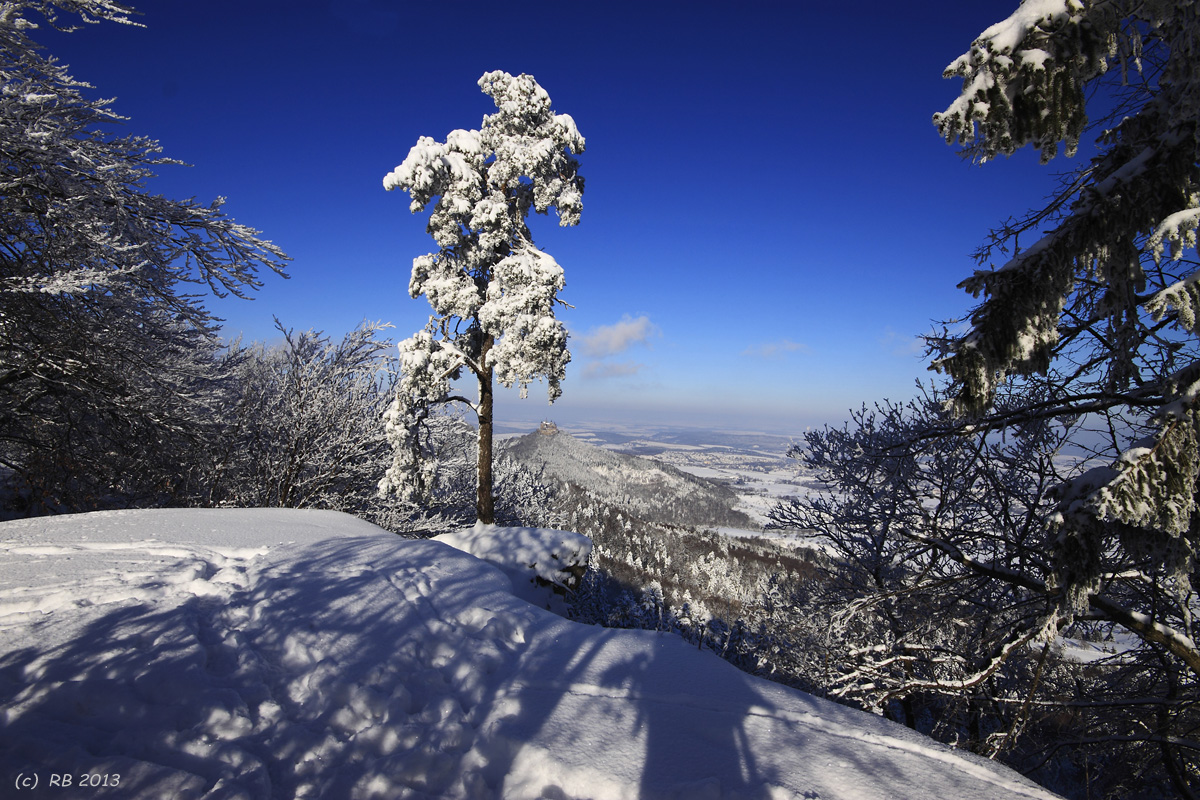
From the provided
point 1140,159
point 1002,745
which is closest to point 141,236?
point 1140,159

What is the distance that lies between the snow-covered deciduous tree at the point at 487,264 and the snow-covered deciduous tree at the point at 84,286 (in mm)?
3402

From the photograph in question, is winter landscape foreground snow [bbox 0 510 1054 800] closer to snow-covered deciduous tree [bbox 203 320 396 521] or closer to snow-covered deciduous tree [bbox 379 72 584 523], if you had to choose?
snow-covered deciduous tree [bbox 379 72 584 523]

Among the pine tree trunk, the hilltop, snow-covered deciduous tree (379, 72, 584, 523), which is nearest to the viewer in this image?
snow-covered deciduous tree (379, 72, 584, 523)

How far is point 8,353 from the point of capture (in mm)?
6371

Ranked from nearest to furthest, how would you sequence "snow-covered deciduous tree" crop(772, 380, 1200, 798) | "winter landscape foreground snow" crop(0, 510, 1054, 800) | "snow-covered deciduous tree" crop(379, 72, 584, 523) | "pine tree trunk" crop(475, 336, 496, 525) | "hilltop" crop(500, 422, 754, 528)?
"winter landscape foreground snow" crop(0, 510, 1054, 800) < "snow-covered deciduous tree" crop(772, 380, 1200, 798) < "snow-covered deciduous tree" crop(379, 72, 584, 523) < "pine tree trunk" crop(475, 336, 496, 525) < "hilltop" crop(500, 422, 754, 528)

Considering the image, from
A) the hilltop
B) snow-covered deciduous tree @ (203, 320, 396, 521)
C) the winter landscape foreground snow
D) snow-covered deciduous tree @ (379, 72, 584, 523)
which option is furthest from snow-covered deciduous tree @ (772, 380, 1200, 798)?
the hilltop

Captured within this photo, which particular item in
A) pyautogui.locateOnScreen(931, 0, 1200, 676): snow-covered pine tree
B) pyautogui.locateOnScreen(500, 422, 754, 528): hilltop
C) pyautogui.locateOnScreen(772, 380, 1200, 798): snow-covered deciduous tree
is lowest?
pyautogui.locateOnScreen(500, 422, 754, 528): hilltop

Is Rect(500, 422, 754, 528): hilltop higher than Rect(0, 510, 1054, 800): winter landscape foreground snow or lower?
lower

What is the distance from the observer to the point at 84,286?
4832 mm

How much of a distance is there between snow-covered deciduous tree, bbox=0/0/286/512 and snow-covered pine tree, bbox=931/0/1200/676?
25.2ft

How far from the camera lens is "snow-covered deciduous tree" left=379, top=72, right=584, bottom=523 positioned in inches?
356

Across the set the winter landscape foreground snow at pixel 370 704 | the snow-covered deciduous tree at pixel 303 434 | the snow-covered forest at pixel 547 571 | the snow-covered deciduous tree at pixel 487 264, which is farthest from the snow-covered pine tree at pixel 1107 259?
the snow-covered deciduous tree at pixel 303 434

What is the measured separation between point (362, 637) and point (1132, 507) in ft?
15.4

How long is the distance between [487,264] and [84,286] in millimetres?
6229
